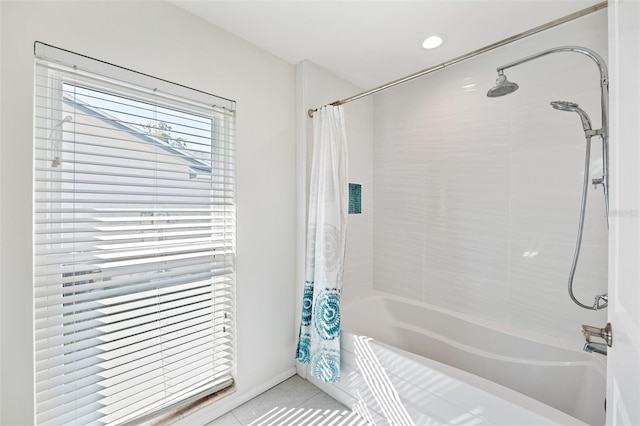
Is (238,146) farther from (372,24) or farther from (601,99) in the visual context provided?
(601,99)

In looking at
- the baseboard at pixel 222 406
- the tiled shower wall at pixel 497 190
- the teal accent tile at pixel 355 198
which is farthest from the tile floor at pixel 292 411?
the teal accent tile at pixel 355 198

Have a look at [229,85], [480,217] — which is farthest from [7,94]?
[480,217]

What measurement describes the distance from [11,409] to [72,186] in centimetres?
91

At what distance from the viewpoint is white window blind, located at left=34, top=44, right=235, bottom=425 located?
1224mm

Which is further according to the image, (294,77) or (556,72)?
(294,77)

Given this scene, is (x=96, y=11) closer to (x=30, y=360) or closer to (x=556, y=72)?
(x=30, y=360)

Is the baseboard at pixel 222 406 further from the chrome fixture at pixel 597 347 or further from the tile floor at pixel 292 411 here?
the chrome fixture at pixel 597 347

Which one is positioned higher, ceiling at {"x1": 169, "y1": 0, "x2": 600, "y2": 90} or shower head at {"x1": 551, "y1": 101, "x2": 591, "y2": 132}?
ceiling at {"x1": 169, "y1": 0, "x2": 600, "y2": 90}

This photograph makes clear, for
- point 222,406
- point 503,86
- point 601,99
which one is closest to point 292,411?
point 222,406

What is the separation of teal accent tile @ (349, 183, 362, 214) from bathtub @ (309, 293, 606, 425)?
0.85 metres

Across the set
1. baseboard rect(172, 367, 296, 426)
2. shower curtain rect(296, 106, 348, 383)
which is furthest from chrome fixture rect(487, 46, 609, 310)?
baseboard rect(172, 367, 296, 426)

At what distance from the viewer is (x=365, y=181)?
267 centimetres

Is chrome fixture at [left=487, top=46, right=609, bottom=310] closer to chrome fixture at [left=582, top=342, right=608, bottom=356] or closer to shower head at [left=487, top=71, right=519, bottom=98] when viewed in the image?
shower head at [left=487, top=71, right=519, bottom=98]

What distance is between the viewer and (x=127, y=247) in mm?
1410
